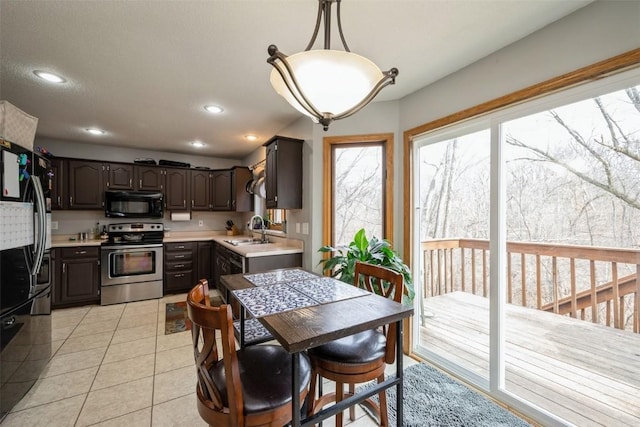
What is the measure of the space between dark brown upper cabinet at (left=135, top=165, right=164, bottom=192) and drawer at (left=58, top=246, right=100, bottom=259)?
117 cm

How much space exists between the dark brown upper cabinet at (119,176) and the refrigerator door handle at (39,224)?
2.42 m

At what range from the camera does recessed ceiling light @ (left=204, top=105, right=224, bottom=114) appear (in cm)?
288

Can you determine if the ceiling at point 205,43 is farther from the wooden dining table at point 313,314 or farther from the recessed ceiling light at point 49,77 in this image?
the wooden dining table at point 313,314

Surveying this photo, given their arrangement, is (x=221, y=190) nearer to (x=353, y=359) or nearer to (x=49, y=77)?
(x=49, y=77)

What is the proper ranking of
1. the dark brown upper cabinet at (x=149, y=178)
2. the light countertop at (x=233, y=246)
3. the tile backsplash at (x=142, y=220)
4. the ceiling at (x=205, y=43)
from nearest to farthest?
Answer: the ceiling at (x=205, y=43) < the light countertop at (x=233, y=246) < the tile backsplash at (x=142, y=220) < the dark brown upper cabinet at (x=149, y=178)

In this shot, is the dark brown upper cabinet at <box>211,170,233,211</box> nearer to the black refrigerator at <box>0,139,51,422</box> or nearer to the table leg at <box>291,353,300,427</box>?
the black refrigerator at <box>0,139,51,422</box>

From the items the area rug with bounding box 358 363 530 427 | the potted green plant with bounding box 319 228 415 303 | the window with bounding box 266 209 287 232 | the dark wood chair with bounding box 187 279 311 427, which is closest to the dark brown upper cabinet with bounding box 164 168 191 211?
the window with bounding box 266 209 287 232

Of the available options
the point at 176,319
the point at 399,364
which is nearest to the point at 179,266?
the point at 176,319

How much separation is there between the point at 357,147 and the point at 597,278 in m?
2.25

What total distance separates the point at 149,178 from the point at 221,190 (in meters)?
1.19

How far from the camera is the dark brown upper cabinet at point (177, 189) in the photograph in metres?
4.64

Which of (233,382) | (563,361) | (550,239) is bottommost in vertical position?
(563,361)

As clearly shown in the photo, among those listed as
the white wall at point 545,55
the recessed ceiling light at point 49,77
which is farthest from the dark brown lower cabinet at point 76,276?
the white wall at point 545,55

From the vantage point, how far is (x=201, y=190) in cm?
491
